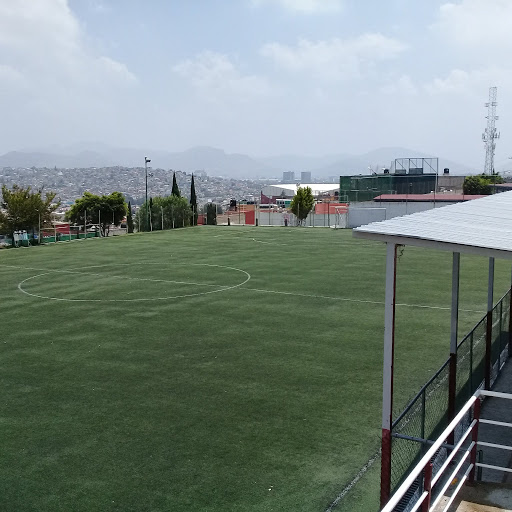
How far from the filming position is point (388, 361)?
640cm

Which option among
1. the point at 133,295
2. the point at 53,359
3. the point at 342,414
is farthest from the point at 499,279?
the point at 53,359

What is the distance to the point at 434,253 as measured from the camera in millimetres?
33000

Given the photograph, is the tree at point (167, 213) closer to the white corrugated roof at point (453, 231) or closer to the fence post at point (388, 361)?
the white corrugated roof at point (453, 231)

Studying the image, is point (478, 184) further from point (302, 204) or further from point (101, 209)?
point (101, 209)

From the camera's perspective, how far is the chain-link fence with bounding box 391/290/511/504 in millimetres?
7711

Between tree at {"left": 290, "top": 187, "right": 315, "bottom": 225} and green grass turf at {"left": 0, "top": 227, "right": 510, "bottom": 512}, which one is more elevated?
tree at {"left": 290, "top": 187, "right": 315, "bottom": 225}

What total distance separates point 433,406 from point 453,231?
395 cm

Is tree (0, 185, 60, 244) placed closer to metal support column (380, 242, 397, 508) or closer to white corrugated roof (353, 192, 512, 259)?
white corrugated roof (353, 192, 512, 259)

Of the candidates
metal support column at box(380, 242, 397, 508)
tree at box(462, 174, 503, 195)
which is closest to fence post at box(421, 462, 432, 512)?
metal support column at box(380, 242, 397, 508)

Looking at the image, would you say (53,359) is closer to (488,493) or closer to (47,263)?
(488,493)

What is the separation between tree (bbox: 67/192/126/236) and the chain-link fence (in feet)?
158

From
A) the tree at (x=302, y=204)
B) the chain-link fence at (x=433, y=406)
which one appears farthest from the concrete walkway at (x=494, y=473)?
the tree at (x=302, y=204)

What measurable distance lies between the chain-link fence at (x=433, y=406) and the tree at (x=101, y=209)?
48.1 m

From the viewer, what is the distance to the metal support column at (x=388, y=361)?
20.3 feet
